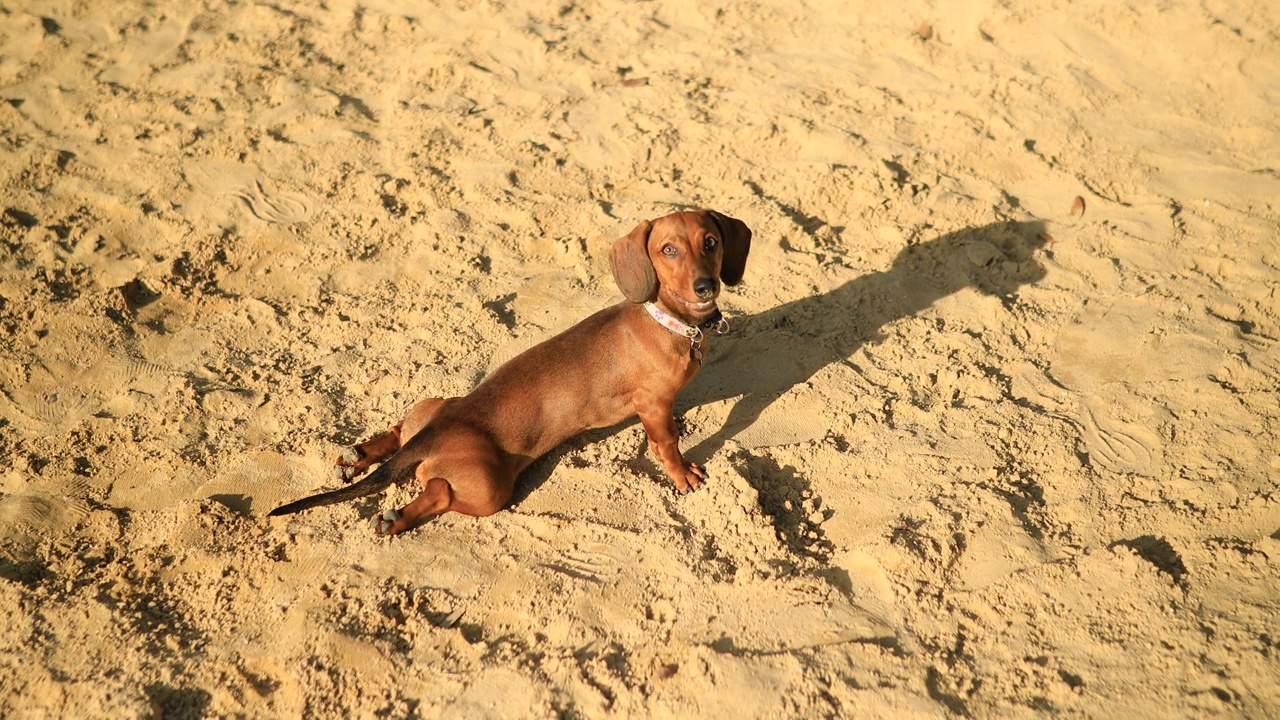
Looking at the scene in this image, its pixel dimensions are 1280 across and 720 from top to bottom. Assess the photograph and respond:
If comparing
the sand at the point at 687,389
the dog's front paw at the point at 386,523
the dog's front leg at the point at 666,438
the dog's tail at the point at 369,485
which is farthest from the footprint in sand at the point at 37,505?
the dog's front leg at the point at 666,438

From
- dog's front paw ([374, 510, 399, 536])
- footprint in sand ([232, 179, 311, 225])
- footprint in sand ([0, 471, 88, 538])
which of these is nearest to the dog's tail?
dog's front paw ([374, 510, 399, 536])

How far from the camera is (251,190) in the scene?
→ 5273 millimetres

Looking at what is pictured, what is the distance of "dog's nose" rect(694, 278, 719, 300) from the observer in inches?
138

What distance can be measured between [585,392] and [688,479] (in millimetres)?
610

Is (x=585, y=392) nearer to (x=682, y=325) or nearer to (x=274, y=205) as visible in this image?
(x=682, y=325)

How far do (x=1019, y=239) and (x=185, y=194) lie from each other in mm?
5211

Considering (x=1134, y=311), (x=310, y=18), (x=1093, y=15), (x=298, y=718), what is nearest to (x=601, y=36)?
(x=310, y=18)

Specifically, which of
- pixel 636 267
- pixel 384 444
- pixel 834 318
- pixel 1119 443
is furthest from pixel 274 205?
pixel 1119 443

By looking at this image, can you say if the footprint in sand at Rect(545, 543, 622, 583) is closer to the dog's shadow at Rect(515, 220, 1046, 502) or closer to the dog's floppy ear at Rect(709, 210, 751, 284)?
the dog's shadow at Rect(515, 220, 1046, 502)

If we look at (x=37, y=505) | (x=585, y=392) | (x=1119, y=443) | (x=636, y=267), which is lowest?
(x=37, y=505)

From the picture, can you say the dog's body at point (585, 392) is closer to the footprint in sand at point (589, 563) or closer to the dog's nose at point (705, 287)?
the dog's nose at point (705, 287)

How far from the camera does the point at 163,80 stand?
609cm

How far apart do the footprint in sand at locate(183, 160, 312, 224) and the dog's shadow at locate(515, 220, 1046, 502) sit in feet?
8.37

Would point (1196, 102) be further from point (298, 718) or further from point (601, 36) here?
point (298, 718)
